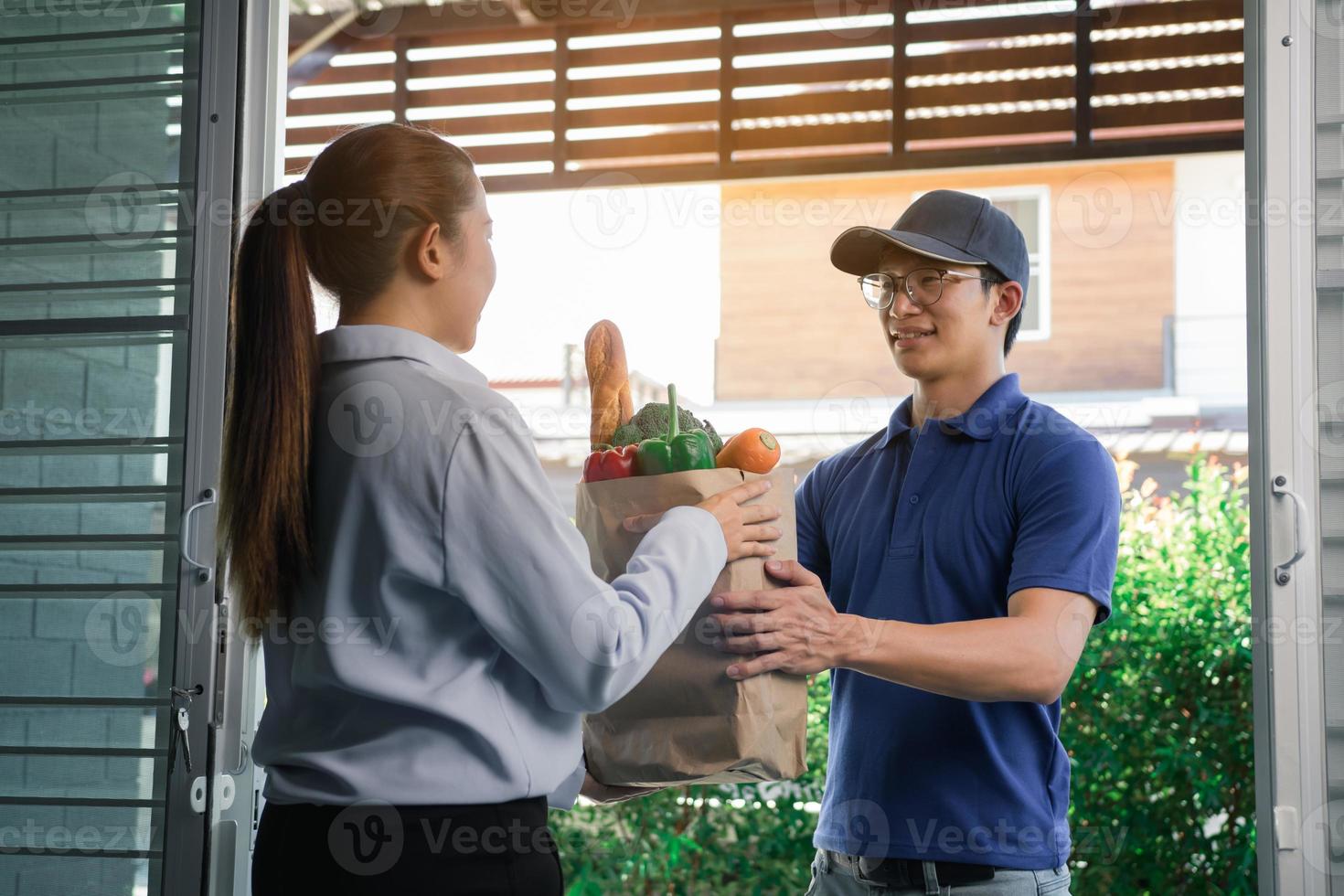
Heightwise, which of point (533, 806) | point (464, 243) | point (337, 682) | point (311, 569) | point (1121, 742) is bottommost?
point (1121, 742)

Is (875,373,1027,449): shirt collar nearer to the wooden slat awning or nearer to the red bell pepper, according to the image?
the red bell pepper

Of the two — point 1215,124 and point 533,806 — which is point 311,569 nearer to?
point 533,806

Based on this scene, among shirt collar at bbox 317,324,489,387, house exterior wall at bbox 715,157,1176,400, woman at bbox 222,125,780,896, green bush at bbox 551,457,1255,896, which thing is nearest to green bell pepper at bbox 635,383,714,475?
woman at bbox 222,125,780,896

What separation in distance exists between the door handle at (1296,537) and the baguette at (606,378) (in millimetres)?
1223

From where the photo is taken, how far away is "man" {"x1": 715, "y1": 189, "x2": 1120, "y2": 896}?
144cm

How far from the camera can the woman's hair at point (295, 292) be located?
1175 mm

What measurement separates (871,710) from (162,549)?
1388mm

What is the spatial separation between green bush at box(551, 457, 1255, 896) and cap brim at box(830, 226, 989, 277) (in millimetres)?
2008

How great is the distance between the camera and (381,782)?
111 cm

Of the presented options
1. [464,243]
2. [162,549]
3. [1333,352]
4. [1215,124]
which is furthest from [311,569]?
[1215,124]

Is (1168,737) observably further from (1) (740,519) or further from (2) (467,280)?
(2) (467,280)

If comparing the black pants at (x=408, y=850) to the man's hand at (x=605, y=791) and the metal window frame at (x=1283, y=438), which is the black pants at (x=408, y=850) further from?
the metal window frame at (x=1283, y=438)

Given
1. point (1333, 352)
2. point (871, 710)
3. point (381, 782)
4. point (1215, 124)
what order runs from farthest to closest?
point (1215, 124), point (1333, 352), point (871, 710), point (381, 782)

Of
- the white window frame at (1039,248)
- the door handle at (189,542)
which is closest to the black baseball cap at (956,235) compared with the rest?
the door handle at (189,542)
